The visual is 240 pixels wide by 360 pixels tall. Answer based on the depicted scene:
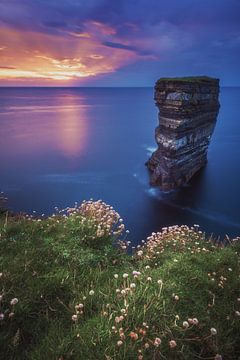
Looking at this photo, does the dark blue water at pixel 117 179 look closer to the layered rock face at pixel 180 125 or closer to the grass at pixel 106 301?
the layered rock face at pixel 180 125

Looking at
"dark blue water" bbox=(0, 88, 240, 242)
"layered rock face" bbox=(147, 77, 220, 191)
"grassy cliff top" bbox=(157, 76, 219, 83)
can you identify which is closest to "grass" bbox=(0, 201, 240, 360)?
"dark blue water" bbox=(0, 88, 240, 242)

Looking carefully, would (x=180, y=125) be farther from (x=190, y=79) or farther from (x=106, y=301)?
(x=106, y=301)

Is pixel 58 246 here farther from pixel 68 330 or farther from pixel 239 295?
pixel 239 295

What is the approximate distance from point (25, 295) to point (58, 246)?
2107mm

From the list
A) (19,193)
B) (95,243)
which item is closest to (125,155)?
(19,193)

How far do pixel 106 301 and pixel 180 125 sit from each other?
3931 cm

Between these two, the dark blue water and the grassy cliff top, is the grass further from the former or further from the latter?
the grassy cliff top

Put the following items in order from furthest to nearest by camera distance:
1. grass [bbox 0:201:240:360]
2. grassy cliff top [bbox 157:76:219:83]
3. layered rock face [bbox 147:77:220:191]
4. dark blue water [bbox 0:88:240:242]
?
layered rock face [bbox 147:77:220:191], grassy cliff top [bbox 157:76:219:83], dark blue water [bbox 0:88:240:242], grass [bbox 0:201:240:360]

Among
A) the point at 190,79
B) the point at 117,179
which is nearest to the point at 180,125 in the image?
the point at 190,79

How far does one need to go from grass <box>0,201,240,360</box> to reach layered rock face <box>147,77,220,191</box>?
36466mm

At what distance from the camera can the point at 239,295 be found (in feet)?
19.4

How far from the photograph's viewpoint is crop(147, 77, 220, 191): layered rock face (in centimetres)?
4150

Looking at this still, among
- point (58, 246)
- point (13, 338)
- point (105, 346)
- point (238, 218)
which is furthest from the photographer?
point (238, 218)

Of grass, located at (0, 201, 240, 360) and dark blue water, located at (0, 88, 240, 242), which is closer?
grass, located at (0, 201, 240, 360)
